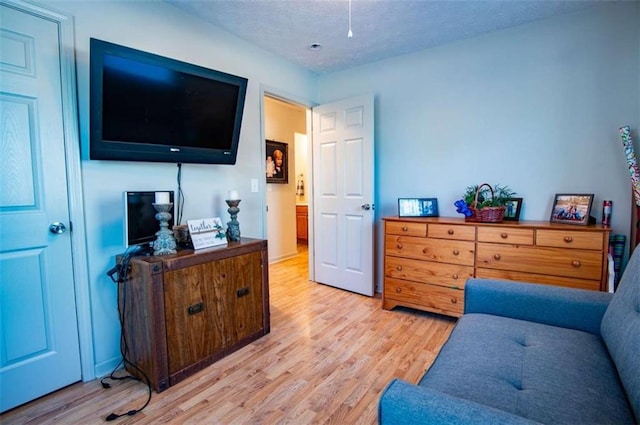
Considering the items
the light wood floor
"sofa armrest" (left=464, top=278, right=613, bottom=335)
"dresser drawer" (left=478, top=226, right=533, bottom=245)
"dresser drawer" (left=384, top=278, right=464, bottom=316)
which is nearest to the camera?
"sofa armrest" (left=464, top=278, right=613, bottom=335)

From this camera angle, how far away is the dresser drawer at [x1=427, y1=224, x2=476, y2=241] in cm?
245

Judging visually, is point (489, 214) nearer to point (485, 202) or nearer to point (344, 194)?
point (485, 202)

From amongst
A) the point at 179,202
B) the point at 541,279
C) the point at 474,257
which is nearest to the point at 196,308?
the point at 179,202

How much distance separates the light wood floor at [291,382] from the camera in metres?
1.59

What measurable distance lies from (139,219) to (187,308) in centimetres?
61

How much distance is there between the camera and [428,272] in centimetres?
265

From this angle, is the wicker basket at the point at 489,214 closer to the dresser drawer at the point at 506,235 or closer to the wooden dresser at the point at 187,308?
the dresser drawer at the point at 506,235

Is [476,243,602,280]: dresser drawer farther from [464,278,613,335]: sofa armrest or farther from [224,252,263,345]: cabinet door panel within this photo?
[224,252,263,345]: cabinet door panel

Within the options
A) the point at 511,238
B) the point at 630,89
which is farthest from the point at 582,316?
the point at 630,89

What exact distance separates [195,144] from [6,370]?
1.61 meters

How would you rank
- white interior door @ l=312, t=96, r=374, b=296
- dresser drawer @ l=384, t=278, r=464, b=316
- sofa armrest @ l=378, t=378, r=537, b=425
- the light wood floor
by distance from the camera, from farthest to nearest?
white interior door @ l=312, t=96, r=374, b=296
dresser drawer @ l=384, t=278, r=464, b=316
the light wood floor
sofa armrest @ l=378, t=378, r=537, b=425

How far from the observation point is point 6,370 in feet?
5.34

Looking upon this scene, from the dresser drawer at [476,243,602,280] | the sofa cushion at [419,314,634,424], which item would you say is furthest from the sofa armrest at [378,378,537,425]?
the dresser drawer at [476,243,602,280]

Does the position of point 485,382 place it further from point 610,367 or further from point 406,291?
point 406,291
